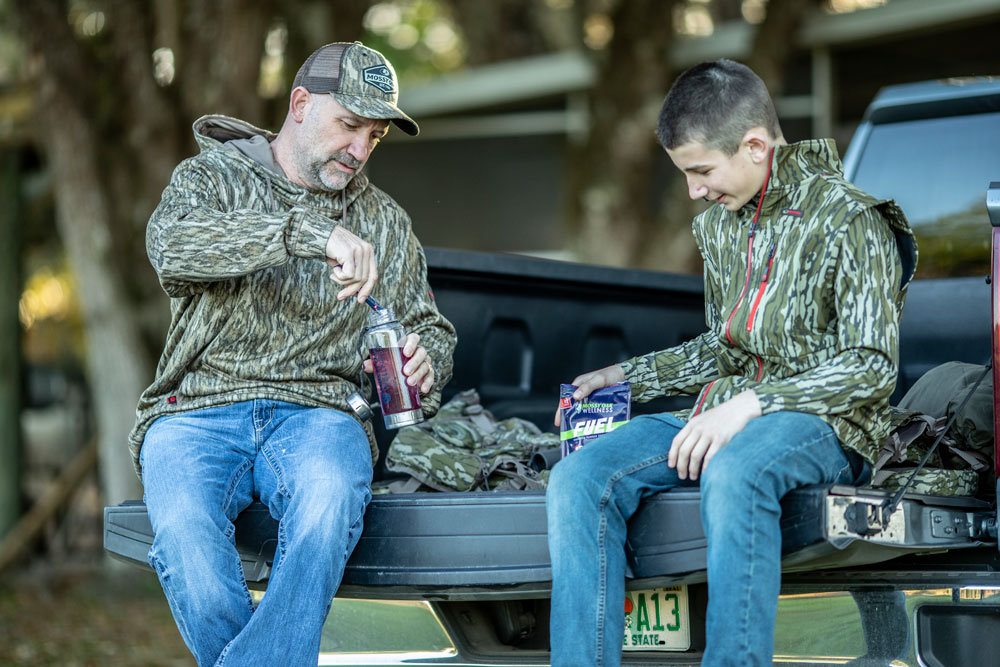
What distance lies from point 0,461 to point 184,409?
6.98 metres

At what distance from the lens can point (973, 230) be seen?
4527 mm

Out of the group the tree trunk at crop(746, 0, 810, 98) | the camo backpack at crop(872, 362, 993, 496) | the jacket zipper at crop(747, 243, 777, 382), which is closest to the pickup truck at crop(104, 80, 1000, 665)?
the camo backpack at crop(872, 362, 993, 496)

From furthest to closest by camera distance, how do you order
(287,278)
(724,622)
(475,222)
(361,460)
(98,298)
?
(475,222) < (98,298) < (287,278) < (361,460) < (724,622)

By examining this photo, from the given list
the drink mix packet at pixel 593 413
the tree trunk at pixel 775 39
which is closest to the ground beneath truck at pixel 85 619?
the drink mix packet at pixel 593 413

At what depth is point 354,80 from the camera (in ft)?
12.2

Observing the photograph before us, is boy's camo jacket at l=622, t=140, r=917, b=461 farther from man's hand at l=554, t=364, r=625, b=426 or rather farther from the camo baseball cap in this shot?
the camo baseball cap

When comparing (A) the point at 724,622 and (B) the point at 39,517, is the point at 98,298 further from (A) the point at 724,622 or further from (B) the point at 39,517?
(A) the point at 724,622

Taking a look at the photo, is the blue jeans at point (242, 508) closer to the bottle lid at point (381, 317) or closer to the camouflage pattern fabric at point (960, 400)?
the bottle lid at point (381, 317)

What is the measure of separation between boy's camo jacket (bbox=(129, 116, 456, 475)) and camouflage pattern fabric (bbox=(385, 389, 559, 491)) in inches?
4.4

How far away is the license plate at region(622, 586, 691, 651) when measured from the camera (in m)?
3.12

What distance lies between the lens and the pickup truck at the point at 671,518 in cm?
285

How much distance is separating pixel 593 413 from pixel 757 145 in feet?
2.83

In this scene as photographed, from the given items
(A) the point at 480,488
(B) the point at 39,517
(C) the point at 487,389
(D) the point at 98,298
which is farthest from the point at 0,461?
(A) the point at 480,488

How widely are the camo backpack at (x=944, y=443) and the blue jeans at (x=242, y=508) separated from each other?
134 centimetres
